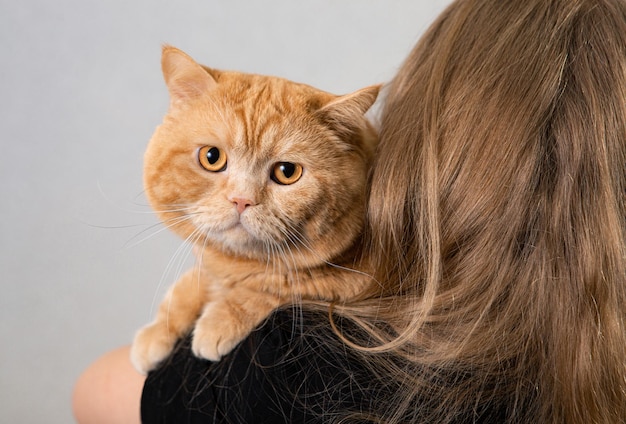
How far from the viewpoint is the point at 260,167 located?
97 centimetres

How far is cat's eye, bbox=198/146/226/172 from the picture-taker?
100cm

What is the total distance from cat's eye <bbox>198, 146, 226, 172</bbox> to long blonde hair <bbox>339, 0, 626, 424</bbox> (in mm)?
266

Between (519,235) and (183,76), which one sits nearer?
(519,235)

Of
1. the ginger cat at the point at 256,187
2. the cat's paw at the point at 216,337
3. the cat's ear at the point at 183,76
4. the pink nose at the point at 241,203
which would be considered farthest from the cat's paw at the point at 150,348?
the cat's ear at the point at 183,76

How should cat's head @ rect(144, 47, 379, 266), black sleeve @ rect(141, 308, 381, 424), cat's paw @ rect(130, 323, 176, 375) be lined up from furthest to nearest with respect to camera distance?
cat's paw @ rect(130, 323, 176, 375) < cat's head @ rect(144, 47, 379, 266) < black sleeve @ rect(141, 308, 381, 424)

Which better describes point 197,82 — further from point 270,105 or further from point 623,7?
point 623,7

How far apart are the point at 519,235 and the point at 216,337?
48cm

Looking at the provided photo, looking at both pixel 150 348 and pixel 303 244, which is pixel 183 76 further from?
pixel 150 348

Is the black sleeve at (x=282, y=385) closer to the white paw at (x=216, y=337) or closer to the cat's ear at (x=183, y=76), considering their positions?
the white paw at (x=216, y=337)

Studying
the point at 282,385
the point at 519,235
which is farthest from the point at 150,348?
the point at 519,235

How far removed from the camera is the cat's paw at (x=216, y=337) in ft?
3.17

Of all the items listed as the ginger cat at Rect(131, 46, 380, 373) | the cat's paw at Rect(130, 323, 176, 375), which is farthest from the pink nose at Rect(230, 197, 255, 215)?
the cat's paw at Rect(130, 323, 176, 375)

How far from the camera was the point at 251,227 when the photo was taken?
37.8 inches

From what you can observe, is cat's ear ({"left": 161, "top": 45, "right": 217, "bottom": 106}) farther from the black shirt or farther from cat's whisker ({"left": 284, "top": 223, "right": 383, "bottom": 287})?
the black shirt
